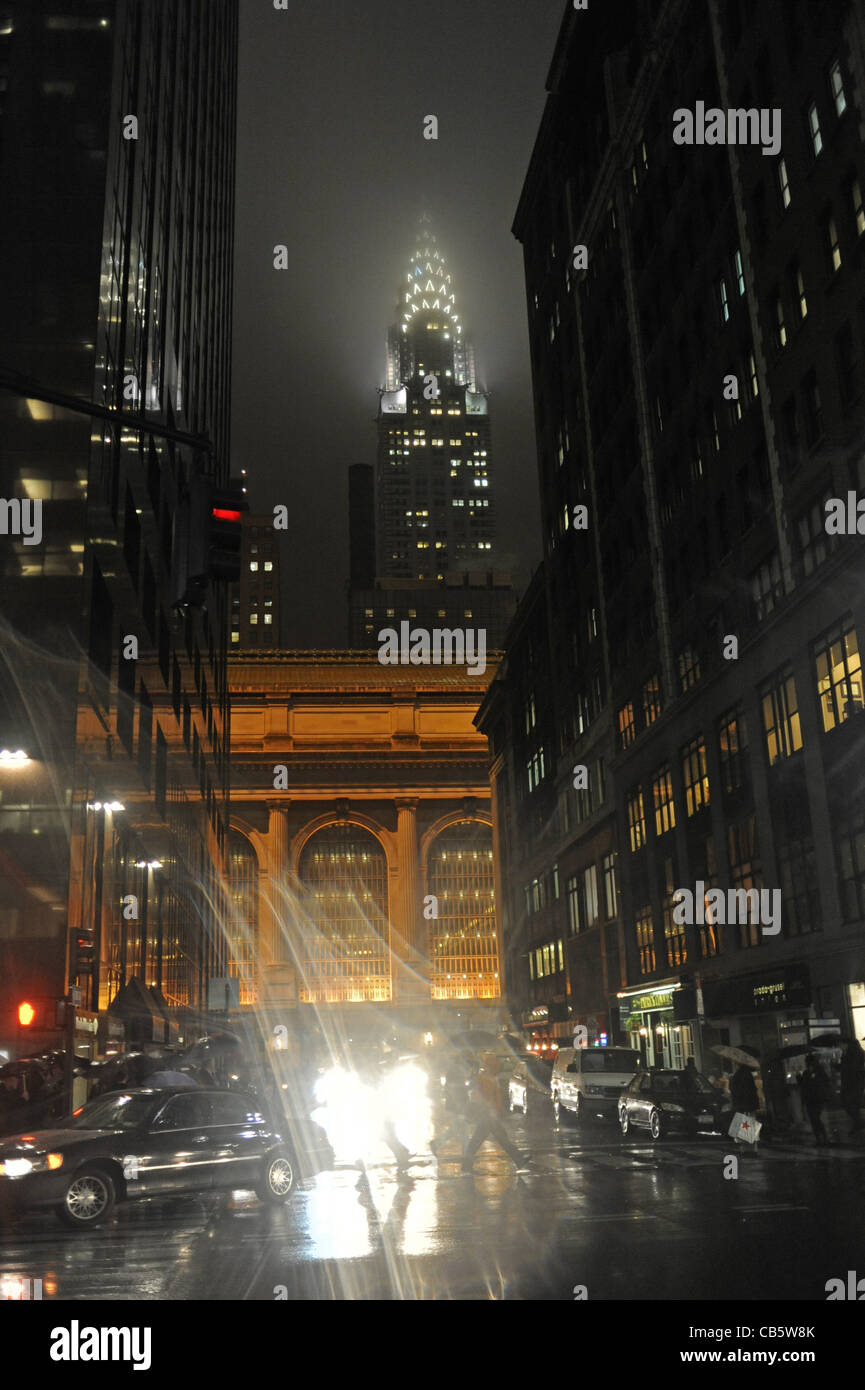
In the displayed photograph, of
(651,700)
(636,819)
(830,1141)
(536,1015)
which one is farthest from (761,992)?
(536,1015)

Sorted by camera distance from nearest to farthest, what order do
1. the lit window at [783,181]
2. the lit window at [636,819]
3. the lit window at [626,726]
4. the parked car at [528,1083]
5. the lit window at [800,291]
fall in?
the lit window at [800,291]
the lit window at [783,181]
the parked car at [528,1083]
the lit window at [636,819]
the lit window at [626,726]

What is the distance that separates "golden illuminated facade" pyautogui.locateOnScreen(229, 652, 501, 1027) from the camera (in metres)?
98.2

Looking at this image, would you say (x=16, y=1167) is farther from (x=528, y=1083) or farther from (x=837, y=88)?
(x=837, y=88)

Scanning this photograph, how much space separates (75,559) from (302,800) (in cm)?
7730

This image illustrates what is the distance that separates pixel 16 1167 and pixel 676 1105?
47.3ft

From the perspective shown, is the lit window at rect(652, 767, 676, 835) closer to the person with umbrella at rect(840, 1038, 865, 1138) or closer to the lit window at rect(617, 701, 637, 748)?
the lit window at rect(617, 701, 637, 748)

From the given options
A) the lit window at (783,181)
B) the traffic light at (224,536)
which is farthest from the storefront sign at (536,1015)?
the traffic light at (224,536)

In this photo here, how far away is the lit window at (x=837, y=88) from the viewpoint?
3091cm

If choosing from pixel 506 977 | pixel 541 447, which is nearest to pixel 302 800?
pixel 506 977

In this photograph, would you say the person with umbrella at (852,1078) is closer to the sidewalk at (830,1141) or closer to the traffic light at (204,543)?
the sidewalk at (830,1141)

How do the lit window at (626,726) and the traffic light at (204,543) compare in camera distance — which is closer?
the traffic light at (204,543)

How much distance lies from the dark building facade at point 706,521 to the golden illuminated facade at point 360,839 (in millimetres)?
36332

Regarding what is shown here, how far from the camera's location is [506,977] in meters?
83.1

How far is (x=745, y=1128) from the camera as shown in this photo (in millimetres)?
21844
